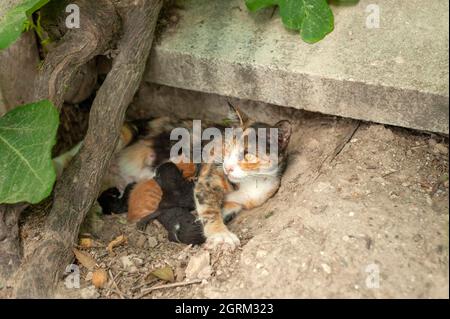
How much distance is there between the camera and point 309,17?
3.14 m

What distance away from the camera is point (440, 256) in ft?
8.18

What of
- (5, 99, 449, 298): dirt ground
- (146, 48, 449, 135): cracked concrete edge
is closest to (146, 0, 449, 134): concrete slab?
(146, 48, 449, 135): cracked concrete edge

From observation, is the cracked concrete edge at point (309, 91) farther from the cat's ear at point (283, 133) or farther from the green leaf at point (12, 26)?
the green leaf at point (12, 26)

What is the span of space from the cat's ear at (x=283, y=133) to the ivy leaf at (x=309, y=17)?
0.51 meters

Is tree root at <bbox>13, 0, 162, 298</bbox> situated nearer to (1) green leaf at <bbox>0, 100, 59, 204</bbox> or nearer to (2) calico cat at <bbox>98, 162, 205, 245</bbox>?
(1) green leaf at <bbox>0, 100, 59, 204</bbox>

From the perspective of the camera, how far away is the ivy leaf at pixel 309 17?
3119 mm

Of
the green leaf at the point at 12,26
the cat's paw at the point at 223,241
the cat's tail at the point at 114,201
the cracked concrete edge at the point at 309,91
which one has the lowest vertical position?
the cat's tail at the point at 114,201

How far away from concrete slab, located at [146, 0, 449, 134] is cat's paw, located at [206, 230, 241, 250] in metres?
0.83

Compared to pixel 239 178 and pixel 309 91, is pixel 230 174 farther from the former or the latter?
pixel 309 91

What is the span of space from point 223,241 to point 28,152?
1.06 meters

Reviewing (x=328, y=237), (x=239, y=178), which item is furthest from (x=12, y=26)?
(x=328, y=237)

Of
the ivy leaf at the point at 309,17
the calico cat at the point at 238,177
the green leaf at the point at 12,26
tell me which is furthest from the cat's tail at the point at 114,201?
the ivy leaf at the point at 309,17

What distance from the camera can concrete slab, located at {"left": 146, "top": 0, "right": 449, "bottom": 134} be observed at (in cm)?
296
